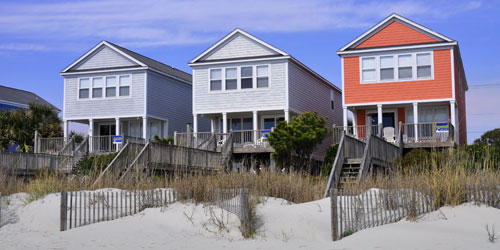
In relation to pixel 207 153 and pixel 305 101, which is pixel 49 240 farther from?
pixel 305 101

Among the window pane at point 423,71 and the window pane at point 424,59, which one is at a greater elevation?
the window pane at point 424,59

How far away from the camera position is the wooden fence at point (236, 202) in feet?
43.2

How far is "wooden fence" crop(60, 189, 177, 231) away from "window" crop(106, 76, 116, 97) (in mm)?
21108

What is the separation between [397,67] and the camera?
30.6m

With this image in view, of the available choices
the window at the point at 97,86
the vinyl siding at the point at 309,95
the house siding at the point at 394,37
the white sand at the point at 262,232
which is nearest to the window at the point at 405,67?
the house siding at the point at 394,37

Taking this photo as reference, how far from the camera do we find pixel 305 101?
1375 inches

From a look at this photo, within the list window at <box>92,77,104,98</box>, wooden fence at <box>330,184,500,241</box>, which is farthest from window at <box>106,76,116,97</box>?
wooden fence at <box>330,184,500,241</box>

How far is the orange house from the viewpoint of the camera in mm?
29875

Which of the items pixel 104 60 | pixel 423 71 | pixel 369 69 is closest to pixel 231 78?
pixel 369 69

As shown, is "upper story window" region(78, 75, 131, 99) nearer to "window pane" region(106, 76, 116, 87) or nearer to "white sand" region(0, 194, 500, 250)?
"window pane" region(106, 76, 116, 87)

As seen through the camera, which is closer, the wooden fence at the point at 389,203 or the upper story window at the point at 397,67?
the wooden fence at the point at 389,203

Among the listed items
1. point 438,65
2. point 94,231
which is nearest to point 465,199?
point 94,231

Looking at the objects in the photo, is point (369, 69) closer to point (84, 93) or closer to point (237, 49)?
point (237, 49)

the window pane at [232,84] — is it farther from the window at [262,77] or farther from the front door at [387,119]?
the front door at [387,119]
